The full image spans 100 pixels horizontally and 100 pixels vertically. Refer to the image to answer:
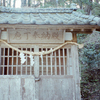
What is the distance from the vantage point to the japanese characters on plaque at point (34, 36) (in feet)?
16.0

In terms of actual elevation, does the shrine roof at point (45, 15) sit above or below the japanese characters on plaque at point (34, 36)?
above

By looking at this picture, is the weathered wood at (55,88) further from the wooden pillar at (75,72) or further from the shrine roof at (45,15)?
the shrine roof at (45,15)

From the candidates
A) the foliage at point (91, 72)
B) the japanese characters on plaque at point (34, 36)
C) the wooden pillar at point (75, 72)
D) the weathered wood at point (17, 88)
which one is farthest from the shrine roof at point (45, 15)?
the foliage at point (91, 72)

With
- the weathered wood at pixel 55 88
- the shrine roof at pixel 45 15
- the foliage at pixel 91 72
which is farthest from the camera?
the foliage at pixel 91 72

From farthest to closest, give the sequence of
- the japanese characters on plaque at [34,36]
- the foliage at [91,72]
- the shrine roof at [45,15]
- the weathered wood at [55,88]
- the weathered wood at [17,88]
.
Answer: the foliage at [91,72] < the japanese characters on plaque at [34,36] < the weathered wood at [55,88] < the weathered wood at [17,88] < the shrine roof at [45,15]

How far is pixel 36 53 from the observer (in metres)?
4.84

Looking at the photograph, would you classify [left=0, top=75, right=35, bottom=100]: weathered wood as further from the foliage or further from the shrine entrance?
the foliage

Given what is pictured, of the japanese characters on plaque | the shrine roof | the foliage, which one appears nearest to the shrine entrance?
the japanese characters on plaque

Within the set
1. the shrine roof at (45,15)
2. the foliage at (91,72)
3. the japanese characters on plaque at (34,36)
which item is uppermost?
the shrine roof at (45,15)

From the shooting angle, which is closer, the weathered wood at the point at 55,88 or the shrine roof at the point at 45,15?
the shrine roof at the point at 45,15

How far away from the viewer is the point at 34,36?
16.1 ft

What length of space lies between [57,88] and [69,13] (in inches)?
133

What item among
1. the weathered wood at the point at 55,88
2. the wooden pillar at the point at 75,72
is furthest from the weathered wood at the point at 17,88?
the wooden pillar at the point at 75,72

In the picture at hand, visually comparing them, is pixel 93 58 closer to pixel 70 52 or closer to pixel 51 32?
pixel 70 52
